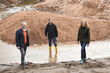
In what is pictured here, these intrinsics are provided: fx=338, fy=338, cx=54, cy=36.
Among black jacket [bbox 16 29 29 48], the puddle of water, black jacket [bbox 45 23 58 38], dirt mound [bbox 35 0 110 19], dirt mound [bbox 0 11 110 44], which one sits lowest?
the puddle of water

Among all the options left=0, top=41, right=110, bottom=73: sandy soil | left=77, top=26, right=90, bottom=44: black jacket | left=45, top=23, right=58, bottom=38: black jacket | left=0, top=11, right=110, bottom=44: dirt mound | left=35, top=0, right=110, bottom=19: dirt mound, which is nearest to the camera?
left=0, top=41, right=110, bottom=73: sandy soil

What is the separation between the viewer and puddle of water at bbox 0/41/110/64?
1995 centimetres

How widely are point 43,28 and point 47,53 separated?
7447mm

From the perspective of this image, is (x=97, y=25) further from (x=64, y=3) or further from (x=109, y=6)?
(x=64, y=3)

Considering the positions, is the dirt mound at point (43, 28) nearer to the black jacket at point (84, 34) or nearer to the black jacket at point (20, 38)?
the black jacket at point (84, 34)

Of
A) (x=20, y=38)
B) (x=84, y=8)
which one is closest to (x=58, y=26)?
(x=84, y=8)

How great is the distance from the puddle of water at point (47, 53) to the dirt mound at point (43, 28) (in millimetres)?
1914

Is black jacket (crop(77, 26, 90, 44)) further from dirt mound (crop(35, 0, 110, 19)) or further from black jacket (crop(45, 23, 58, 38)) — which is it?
dirt mound (crop(35, 0, 110, 19))

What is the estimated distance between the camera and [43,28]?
29.5m

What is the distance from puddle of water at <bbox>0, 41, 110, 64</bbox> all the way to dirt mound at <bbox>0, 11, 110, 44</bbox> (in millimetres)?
1914

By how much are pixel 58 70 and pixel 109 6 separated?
2608 cm

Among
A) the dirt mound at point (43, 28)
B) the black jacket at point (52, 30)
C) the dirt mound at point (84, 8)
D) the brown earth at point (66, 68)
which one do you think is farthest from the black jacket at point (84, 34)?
the dirt mound at point (84, 8)

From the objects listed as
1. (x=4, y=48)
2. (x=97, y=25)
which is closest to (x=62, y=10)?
(x=97, y=25)

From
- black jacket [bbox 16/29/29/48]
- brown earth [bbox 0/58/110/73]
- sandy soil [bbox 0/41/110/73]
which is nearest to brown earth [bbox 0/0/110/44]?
sandy soil [bbox 0/41/110/73]
